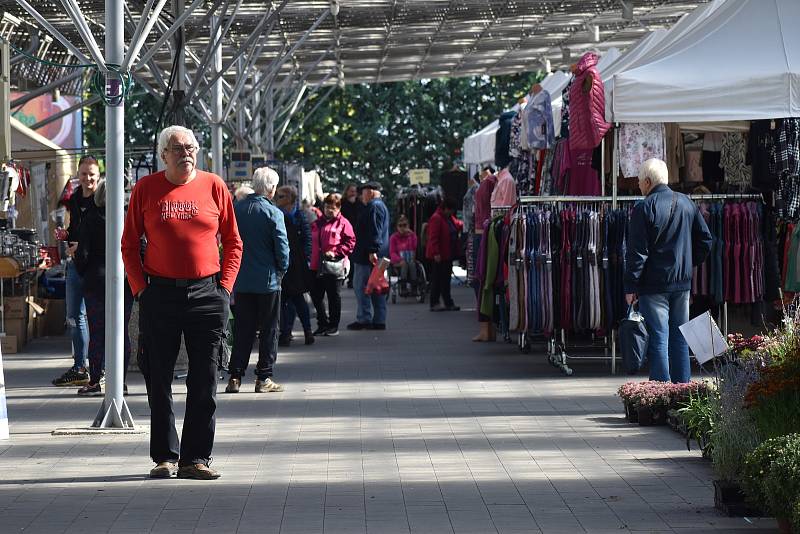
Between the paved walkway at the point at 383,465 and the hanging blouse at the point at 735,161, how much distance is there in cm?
270

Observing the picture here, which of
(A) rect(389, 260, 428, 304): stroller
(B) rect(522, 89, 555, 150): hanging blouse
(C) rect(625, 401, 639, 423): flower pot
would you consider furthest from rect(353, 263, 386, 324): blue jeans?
(C) rect(625, 401, 639, 423): flower pot

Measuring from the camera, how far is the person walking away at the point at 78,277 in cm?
1253

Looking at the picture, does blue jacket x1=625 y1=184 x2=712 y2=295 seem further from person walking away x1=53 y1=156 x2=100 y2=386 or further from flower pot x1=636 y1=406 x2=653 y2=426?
person walking away x1=53 y1=156 x2=100 y2=386

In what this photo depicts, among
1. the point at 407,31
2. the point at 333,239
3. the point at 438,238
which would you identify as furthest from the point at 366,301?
the point at 407,31

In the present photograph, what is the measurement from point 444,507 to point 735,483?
1.43m

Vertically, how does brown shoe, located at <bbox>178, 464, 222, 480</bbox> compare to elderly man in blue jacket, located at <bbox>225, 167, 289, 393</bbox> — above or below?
below

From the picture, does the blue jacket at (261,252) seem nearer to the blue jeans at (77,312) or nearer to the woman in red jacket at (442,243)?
the blue jeans at (77,312)

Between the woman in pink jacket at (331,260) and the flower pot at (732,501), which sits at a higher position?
the woman in pink jacket at (331,260)

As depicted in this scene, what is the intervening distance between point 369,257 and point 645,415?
1032cm

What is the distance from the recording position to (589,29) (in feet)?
91.7

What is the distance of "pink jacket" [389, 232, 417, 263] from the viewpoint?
25.9 meters

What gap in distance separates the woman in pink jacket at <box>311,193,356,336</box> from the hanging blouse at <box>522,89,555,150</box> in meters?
3.65

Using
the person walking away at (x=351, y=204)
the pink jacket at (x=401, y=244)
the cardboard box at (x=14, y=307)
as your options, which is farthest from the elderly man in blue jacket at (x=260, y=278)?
the pink jacket at (x=401, y=244)

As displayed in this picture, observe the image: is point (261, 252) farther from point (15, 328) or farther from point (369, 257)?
point (369, 257)
